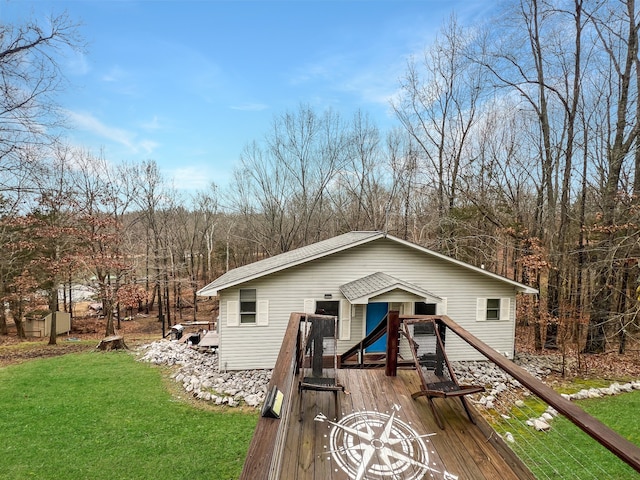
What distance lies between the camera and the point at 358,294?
9008 mm

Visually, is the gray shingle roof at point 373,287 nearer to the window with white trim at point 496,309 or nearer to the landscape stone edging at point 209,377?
the window with white trim at point 496,309

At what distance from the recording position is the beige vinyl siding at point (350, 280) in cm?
968

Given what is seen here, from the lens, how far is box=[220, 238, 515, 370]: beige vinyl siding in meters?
9.68

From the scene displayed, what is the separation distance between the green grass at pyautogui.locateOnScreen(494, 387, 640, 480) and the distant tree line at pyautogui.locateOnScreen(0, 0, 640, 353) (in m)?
2.32

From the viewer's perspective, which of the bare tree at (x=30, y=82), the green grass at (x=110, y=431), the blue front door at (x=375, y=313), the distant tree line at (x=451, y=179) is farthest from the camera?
the distant tree line at (x=451, y=179)

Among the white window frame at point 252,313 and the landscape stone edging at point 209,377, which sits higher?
the white window frame at point 252,313

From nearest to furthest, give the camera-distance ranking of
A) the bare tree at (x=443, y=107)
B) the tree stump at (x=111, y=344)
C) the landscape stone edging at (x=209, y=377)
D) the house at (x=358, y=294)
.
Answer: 1. the landscape stone edging at (x=209, y=377)
2. the house at (x=358, y=294)
3. the tree stump at (x=111, y=344)
4. the bare tree at (x=443, y=107)

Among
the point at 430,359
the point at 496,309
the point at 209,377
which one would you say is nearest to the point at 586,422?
the point at 430,359

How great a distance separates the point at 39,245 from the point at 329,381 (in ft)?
52.6

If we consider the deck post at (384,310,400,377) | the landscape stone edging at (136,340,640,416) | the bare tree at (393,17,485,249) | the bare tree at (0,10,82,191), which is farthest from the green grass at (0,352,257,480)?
the bare tree at (393,17,485,249)

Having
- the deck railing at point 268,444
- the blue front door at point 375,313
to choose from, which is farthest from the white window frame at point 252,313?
the deck railing at point 268,444

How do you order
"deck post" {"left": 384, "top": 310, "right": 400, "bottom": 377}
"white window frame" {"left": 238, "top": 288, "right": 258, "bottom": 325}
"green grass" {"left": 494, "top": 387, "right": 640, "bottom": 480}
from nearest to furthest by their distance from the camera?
"deck post" {"left": 384, "top": 310, "right": 400, "bottom": 377}
"green grass" {"left": 494, "top": 387, "right": 640, "bottom": 480}
"white window frame" {"left": 238, "top": 288, "right": 258, "bottom": 325}

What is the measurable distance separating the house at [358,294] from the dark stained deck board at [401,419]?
516 centimetres

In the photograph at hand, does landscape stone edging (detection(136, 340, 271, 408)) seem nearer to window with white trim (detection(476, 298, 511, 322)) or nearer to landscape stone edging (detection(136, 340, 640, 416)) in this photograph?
landscape stone edging (detection(136, 340, 640, 416))
